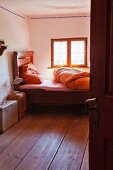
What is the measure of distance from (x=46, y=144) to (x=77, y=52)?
12.4 feet

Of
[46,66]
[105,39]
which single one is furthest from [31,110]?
[105,39]

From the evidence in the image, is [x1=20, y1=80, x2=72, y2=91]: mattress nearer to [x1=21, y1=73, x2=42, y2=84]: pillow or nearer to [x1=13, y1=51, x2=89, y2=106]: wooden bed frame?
[x1=13, y1=51, x2=89, y2=106]: wooden bed frame

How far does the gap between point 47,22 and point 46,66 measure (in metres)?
1.17

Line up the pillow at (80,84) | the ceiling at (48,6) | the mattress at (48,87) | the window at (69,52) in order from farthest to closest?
1. the window at (69,52)
2. the mattress at (48,87)
3. the pillow at (80,84)
4. the ceiling at (48,6)

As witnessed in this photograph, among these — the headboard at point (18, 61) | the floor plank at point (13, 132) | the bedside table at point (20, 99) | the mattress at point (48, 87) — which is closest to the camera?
the floor plank at point (13, 132)

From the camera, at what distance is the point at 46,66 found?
23.4ft

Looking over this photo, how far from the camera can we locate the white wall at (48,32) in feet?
22.5

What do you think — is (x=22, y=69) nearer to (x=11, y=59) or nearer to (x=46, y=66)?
(x=11, y=59)

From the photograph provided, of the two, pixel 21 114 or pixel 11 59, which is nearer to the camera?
pixel 21 114

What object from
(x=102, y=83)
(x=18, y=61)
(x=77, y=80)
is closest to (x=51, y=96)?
(x=77, y=80)

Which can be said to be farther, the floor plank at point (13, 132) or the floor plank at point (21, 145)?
the floor plank at point (13, 132)

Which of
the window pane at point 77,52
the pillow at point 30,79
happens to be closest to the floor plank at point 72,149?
the pillow at point 30,79

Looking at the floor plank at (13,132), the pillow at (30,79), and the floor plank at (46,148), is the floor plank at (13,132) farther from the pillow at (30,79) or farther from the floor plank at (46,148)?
the pillow at (30,79)

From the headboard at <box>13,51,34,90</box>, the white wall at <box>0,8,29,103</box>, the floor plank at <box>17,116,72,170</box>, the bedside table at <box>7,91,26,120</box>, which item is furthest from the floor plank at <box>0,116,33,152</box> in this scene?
the headboard at <box>13,51,34,90</box>
